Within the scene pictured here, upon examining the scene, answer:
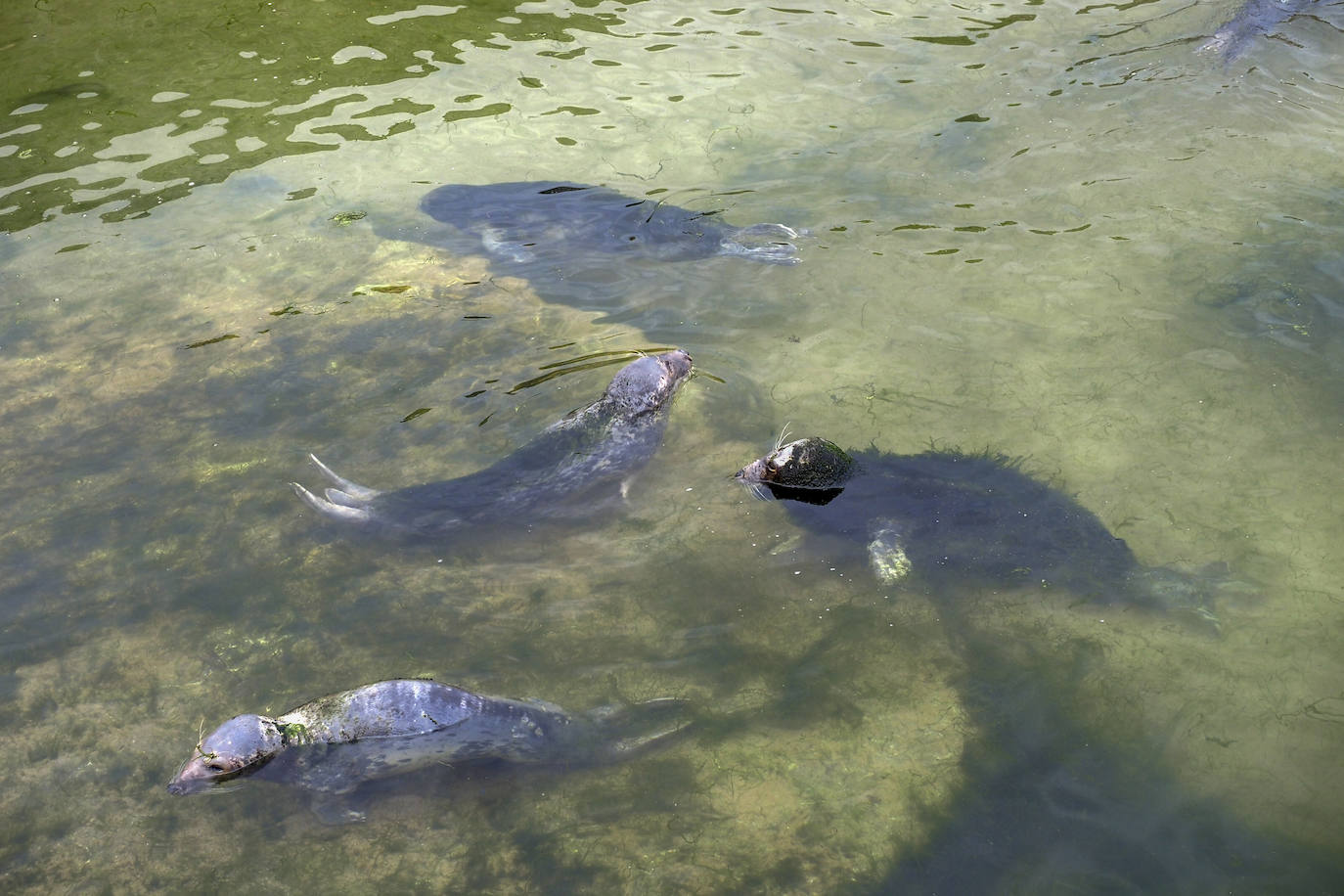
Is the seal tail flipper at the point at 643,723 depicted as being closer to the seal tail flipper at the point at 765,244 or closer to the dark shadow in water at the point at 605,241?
the dark shadow in water at the point at 605,241

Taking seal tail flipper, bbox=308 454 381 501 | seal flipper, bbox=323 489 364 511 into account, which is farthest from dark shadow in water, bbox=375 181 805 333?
seal flipper, bbox=323 489 364 511

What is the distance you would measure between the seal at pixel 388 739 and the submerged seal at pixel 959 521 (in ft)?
5.35

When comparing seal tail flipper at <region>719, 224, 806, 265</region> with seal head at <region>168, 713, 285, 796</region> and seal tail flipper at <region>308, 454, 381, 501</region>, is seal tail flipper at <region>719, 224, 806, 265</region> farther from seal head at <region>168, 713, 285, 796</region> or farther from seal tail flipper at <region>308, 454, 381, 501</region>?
seal head at <region>168, 713, 285, 796</region>

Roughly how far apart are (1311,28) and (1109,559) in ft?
28.3

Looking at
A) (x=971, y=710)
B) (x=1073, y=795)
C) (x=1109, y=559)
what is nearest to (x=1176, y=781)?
(x=1073, y=795)

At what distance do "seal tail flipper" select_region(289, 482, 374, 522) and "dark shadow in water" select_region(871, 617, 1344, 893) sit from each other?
11.1ft

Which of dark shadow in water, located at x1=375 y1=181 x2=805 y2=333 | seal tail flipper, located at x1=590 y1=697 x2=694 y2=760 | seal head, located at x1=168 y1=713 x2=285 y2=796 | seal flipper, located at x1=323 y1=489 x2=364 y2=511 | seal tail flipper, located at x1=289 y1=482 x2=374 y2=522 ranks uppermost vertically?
dark shadow in water, located at x1=375 y1=181 x2=805 y2=333

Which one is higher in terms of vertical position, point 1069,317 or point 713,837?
point 1069,317

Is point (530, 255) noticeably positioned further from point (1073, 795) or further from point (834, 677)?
point (1073, 795)

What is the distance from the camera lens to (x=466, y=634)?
16.5 ft

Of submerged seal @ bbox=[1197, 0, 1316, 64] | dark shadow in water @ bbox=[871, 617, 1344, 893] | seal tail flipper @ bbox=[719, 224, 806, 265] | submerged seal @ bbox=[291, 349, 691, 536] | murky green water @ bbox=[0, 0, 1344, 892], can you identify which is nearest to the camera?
dark shadow in water @ bbox=[871, 617, 1344, 893]

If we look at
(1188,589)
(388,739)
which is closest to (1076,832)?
(1188,589)

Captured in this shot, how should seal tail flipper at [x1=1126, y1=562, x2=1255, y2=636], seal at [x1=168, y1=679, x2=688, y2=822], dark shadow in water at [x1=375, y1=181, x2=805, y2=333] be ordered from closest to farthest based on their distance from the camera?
seal at [x1=168, y1=679, x2=688, y2=822] < seal tail flipper at [x1=1126, y1=562, x2=1255, y2=636] < dark shadow in water at [x1=375, y1=181, x2=805, y2=333]

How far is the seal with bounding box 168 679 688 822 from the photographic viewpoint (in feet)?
14.2
